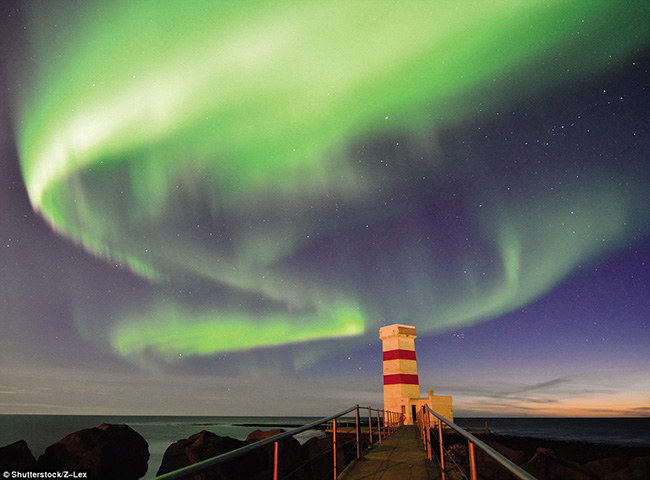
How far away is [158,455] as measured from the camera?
4959cm

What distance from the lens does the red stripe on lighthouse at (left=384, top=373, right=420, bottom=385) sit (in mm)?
17859

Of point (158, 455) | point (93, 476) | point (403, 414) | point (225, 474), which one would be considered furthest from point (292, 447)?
point (158, 455)

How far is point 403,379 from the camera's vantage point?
17906 millimetres

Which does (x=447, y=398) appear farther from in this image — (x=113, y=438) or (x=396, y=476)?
(x=113, y=438)

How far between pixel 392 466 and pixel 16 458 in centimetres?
1532

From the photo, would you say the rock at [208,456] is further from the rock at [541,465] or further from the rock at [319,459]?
the rock at [541,465]

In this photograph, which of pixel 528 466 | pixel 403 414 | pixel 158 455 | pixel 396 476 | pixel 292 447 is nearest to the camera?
pixel 396 476

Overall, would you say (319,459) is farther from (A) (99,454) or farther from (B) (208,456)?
(A) (99,454)

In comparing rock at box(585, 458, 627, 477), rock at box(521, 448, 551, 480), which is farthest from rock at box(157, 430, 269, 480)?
rock at box(585, 458, 627, 477)

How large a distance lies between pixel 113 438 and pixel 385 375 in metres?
12.3

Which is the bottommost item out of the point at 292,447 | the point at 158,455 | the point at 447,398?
the point at 158,455

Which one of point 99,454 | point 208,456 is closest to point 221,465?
point 208,456

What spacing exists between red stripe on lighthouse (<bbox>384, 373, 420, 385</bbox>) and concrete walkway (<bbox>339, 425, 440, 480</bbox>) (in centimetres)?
868

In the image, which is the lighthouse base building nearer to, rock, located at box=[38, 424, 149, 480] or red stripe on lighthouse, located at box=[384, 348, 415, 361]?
red stripe on lighthouse, located at box=[384, 348, 415, 361]
